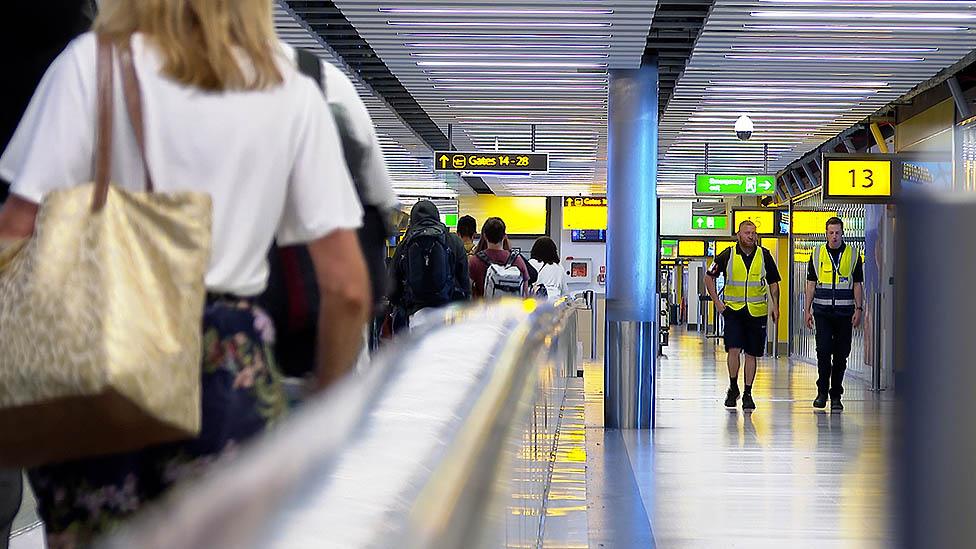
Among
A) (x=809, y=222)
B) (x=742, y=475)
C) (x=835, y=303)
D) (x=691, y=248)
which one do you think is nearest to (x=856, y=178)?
(x=835, y=303)

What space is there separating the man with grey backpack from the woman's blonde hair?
8.75 metres

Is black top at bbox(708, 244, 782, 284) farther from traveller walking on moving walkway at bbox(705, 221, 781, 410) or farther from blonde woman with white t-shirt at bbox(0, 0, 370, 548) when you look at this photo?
blonde woman with white t-shirt at bbox(0, 0, 370, 548)

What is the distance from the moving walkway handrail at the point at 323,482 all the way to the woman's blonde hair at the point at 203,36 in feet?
1.62

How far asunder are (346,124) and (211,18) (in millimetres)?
336

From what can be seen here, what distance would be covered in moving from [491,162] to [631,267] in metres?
7.10

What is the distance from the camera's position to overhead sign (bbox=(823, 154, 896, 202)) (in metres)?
12.4

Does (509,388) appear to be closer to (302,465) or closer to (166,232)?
(166,232)

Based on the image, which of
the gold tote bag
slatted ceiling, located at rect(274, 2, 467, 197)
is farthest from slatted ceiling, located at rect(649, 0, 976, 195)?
the gold tote bag

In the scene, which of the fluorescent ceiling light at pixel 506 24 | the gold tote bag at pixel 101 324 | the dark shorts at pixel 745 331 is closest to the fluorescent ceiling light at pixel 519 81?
the fluorescent ceiling light at pixel 506 24

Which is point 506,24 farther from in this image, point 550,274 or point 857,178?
point 857,178

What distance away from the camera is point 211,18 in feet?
5.62

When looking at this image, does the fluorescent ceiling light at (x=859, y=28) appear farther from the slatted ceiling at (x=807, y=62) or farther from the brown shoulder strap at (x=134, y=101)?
the brown shoulder strap at (x=134, y=101)

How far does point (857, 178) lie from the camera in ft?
40.9

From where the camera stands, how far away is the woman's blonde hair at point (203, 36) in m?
1.66
